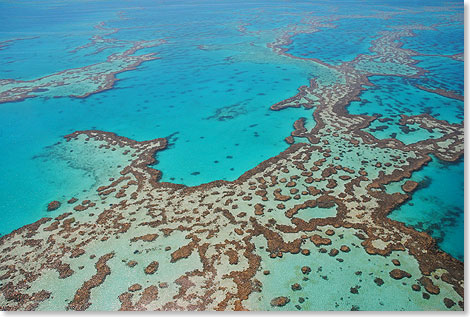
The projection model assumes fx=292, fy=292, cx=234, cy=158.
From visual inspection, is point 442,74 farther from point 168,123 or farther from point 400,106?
point 168,123

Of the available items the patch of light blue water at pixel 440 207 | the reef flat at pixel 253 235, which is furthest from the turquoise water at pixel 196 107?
the reef flat at pixel 253 235

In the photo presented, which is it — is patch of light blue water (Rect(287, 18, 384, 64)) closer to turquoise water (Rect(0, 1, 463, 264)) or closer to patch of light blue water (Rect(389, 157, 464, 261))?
turquoise water (Rect(0, 1, 463, 264))

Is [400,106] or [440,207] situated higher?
[400,106]

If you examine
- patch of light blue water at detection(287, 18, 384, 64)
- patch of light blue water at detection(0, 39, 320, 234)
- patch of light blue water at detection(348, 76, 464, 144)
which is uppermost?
patch of light blue water at detection(287, 18, 384, 64)

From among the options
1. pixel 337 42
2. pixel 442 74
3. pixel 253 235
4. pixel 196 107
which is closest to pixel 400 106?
pixel 442 74

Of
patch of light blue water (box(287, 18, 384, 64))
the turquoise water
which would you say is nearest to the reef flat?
the turquoise water

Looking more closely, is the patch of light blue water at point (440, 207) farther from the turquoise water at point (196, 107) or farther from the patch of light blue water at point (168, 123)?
the patch of light blue water at point (168, 123)
